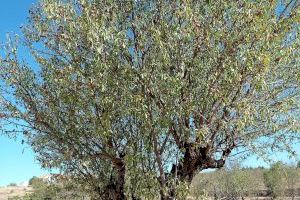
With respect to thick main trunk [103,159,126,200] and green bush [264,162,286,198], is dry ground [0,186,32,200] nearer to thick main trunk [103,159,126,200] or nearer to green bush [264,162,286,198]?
green bush [264,162,286,198]

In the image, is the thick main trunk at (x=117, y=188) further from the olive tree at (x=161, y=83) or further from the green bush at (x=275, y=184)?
the green bush at (x=275, y=184)

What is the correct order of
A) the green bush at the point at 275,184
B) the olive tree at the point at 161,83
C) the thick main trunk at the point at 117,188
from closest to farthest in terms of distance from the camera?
1. the olive tree at the point at 161,83
2. the thick main trunk at the point at 117,188
3. the green bush at the point at 275,184

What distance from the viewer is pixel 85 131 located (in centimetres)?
1723

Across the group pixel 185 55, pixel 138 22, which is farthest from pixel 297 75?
pixel 138 22

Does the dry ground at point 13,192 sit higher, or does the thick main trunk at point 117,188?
the dry ground at point 13,192

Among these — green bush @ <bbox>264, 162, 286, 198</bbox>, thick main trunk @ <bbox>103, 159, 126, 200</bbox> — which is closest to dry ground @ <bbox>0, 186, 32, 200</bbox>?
green bush @ <bbox>264, 162, 286, 198</bbox>

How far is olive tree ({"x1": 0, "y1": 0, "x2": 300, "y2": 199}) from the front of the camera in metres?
14.1

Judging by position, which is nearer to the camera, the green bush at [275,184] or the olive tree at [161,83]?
the olive tree at [161,83]

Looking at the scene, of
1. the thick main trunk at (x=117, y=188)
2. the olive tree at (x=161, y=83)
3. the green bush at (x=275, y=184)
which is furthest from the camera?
the green bush at (x=275, y=184)

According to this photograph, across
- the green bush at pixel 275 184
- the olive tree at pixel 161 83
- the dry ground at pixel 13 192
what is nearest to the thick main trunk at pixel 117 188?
the olive tree at pixel 161 83

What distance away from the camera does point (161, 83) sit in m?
14.1

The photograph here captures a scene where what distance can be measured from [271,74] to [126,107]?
4.65 meters

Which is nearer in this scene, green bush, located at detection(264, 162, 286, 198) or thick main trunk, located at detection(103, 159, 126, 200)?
thick main trunk, located at detection(103, 159, 126, 200)

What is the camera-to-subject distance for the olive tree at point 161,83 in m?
14.1
